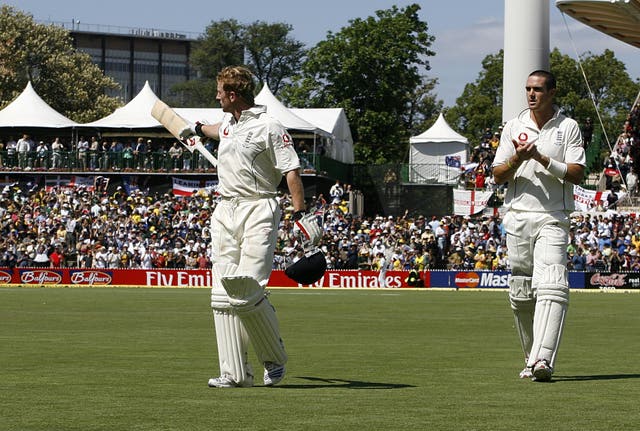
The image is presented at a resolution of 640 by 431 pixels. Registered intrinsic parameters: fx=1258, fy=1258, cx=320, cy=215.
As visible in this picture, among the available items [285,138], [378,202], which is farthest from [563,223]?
[378,202]

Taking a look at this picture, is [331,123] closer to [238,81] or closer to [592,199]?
[592,199]

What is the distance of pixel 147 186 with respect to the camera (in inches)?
2329

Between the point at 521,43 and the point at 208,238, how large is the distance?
18288 mm

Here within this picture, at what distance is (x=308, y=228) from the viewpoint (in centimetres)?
934

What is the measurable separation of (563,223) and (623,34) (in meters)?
36.7

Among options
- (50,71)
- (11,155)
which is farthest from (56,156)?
(50,71)

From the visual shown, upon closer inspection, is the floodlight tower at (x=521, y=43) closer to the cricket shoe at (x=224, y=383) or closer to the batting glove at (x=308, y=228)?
the batting glove at (x=308, y=228)

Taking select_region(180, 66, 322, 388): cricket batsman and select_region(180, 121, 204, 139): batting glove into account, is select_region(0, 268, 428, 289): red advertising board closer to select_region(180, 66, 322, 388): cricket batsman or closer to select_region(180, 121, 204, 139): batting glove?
select_region(180, 121, 204, 139): batting glove

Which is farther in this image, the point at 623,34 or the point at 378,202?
the point at 378,202

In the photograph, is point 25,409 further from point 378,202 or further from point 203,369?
point 378,202

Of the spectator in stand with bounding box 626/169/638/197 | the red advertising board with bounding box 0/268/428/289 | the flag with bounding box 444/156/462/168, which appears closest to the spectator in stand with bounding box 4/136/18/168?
the red advertising board with bounding box 0/268/428/289

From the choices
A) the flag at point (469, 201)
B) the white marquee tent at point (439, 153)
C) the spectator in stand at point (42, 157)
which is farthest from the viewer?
the white marquee tent at point (439, 153)

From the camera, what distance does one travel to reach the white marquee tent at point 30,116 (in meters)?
58.9

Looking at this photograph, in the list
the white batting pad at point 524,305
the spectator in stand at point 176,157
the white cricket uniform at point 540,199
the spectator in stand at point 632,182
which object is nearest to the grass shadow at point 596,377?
the white batting pad at point 524,305
